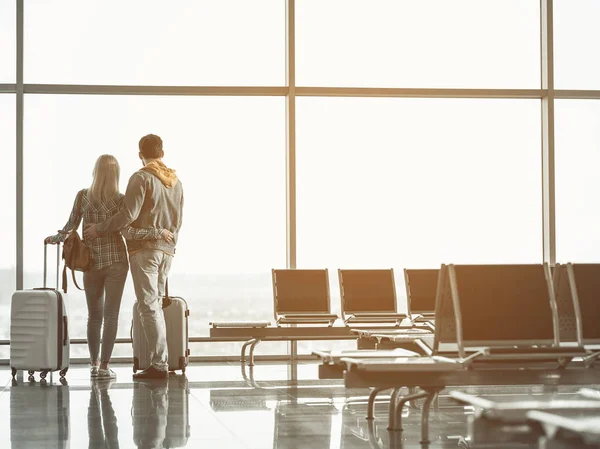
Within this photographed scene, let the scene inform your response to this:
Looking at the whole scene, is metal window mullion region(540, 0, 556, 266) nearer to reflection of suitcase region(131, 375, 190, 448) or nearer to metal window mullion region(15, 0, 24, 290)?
reflection of suitcase region(131, 375, 190, 448)

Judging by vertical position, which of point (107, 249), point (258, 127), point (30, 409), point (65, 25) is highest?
point (65, 25)

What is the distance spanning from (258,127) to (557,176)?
2.85 metres

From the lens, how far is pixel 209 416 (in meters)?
4.51

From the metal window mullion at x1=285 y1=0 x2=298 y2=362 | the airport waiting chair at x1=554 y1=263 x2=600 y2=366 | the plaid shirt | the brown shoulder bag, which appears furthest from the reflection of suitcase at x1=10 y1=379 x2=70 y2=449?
the metal window mullion at x1=285 y1=0 x2=298 y2=362

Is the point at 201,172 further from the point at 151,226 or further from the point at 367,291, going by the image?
the point at 151,226

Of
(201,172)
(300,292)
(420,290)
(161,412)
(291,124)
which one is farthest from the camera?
(201,172)

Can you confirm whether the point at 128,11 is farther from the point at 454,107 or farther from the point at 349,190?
the point at 454,107

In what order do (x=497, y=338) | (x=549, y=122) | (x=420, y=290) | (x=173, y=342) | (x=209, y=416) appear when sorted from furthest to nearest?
(x=549, y=122) → (x=420, y=290) → (x=173, y=342) → (x=209, y=416) → (x=497, y=338)

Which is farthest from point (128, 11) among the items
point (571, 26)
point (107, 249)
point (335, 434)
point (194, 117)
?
point (335, 434)

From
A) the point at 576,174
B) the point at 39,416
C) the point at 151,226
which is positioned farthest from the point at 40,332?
the point at 576,174

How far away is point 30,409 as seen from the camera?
4.85 meters

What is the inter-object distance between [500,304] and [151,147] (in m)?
3.54

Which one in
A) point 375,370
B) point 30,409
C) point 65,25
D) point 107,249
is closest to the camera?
point 375,370

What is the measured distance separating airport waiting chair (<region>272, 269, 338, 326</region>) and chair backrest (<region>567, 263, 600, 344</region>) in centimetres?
415
